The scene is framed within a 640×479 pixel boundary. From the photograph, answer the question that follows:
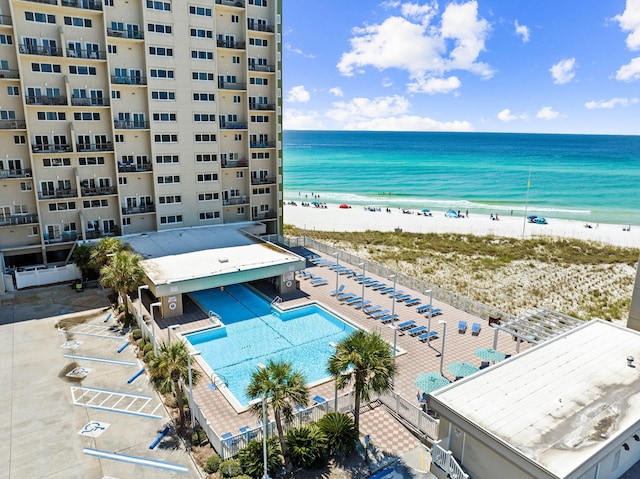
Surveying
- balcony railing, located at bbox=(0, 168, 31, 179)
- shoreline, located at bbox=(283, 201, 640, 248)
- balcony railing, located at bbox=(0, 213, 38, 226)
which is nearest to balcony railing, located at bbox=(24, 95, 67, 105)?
balcony railing, located at bbox=(0, 168, 31, 179)

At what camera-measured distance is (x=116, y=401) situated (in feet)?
69.1

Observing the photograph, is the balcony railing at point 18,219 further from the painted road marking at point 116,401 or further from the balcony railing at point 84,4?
the painted road marking at point 116,401

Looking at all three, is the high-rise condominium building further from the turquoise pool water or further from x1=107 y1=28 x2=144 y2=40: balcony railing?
→ the turquoise pool water

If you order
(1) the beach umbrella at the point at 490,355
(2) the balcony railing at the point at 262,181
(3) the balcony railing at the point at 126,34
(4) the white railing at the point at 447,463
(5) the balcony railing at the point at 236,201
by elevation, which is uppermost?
(3) the balcony railing at the point at 126,34

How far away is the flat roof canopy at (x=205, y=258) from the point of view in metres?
29.8

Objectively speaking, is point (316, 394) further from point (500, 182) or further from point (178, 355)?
point (500, 182)

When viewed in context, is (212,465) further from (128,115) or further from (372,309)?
(128,115)

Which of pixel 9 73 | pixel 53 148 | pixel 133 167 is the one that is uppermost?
pixel 9 73

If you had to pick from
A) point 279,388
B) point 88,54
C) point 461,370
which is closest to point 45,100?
point 88,54

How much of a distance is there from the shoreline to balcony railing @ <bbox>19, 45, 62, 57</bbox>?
1636 inches

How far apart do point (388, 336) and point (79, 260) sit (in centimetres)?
2369

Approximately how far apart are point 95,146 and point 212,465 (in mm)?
30406

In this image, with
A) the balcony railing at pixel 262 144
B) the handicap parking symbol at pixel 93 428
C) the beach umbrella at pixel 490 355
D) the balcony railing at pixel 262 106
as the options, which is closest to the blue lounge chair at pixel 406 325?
the beach umbrella at pixel 490 355

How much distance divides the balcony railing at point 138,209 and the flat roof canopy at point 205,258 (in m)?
2.09
